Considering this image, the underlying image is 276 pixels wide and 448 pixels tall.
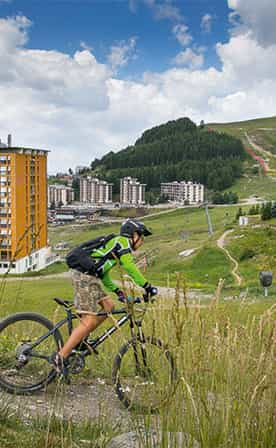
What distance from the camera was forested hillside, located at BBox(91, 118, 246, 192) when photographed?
531ft

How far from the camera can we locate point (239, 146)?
604 feet

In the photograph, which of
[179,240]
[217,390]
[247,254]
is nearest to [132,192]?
[179,240]

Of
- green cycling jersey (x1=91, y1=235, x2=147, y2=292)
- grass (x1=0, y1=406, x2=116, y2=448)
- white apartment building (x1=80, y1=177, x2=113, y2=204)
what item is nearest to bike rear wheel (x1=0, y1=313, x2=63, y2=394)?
green cycling jersey (x1=91, y1=235, x2=147, y2=292)

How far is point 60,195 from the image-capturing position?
6767 inches

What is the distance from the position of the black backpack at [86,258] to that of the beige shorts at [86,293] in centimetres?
8

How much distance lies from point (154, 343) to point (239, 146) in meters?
187

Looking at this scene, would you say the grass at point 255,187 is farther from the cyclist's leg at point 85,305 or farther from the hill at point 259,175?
the cyclist's leg at point 85,305

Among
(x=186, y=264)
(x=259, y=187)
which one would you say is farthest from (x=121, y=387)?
(x=259, y=187)

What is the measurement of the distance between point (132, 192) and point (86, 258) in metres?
149

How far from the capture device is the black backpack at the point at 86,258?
4.79m

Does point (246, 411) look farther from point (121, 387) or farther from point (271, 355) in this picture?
point (121, 387)

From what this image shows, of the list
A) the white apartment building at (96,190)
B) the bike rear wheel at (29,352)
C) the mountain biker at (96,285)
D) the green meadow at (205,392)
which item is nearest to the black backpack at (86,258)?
the mountain biker at (96,285)

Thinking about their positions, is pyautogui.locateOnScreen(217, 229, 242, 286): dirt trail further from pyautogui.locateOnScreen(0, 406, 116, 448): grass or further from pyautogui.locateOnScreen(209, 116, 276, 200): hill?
pyautogui.locateOnScreen(209, 116, 276, 200): hill

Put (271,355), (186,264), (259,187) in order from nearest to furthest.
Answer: (271,355) < (186,264) < (259,187)
